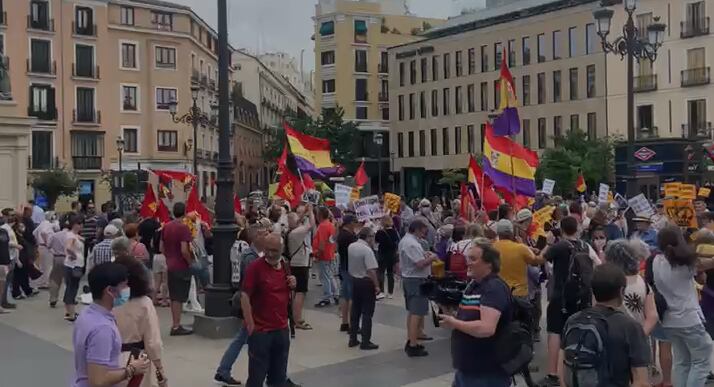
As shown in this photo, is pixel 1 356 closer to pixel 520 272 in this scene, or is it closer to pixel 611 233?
pixel 520 272

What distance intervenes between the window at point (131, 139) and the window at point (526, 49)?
1063 inches

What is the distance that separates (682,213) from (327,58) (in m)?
62.3

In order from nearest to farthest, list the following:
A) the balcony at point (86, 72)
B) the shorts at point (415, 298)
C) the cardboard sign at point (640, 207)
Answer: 1. the shorts at point (415, 298)
2. the cardboard sign at point (640, 207)
3. the balcony at point (86, 72)

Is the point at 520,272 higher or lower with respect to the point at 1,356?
higher

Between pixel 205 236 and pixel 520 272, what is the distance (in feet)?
26.0

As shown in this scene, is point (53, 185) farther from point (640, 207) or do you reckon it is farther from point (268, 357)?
point (268, 357)

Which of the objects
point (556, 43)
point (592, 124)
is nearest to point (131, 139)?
point (556, 43)

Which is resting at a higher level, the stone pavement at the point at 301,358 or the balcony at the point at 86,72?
the balcony at the point at 86,72

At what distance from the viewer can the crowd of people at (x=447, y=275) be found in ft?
16.0

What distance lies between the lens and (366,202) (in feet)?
49.7

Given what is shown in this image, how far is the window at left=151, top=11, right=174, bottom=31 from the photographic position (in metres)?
59.8

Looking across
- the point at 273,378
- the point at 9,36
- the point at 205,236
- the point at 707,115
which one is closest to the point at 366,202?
the point at 205,236

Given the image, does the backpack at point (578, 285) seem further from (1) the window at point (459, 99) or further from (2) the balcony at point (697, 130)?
(1) the window at point (459, 99)

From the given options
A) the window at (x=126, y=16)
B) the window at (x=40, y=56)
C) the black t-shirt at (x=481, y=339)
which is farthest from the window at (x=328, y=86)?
the black t-shirt at (x=481, y=339)
